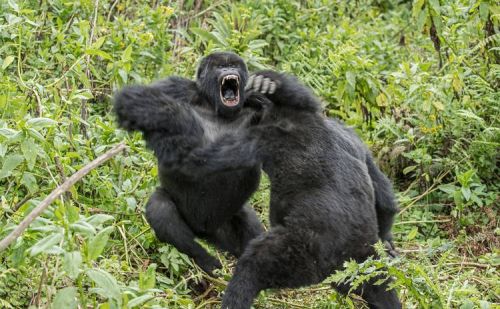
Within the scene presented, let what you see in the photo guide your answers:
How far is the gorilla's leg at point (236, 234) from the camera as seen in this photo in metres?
5.36

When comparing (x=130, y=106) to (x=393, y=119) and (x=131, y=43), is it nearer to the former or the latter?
(x=131, y=43)

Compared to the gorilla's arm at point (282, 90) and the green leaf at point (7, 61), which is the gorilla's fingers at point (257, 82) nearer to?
the gorilla's arm at point (282, 90)

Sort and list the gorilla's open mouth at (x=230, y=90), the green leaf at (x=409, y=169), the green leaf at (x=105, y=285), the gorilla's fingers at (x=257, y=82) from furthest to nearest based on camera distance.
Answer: the green leaf at (x=409, y=169), the gorilla's open mouth at (x=230, y=90), the gorilla's fingers at (x=257, y=82), the green leaf at (x=105, y=285)

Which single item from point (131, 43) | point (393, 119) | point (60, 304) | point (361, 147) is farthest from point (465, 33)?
point (60, 304)

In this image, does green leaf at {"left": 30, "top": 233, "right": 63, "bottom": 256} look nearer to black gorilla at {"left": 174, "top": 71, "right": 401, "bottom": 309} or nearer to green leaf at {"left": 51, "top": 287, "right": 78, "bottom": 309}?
green leaf at {"left": 51, "top": 287, "right": 78, "bottom": 309}

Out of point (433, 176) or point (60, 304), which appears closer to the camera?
point (60, 304)

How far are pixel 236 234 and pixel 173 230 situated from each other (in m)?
0.50

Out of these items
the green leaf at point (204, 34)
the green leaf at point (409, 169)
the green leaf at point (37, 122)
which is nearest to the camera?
the green leaf at point (37, 122)

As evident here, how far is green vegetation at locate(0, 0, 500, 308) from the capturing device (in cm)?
468

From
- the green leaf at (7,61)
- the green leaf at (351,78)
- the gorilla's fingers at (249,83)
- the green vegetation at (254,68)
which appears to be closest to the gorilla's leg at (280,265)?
the green vegetation at (254,68)

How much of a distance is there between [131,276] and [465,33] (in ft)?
10.5

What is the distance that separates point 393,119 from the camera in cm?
650

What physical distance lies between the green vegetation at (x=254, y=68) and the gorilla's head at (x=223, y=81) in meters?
0.54

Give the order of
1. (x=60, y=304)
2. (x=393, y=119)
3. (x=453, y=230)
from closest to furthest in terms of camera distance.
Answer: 1. (x=60, y=304)
2. (x=453, y=230)
3. (x=393, y=119)
